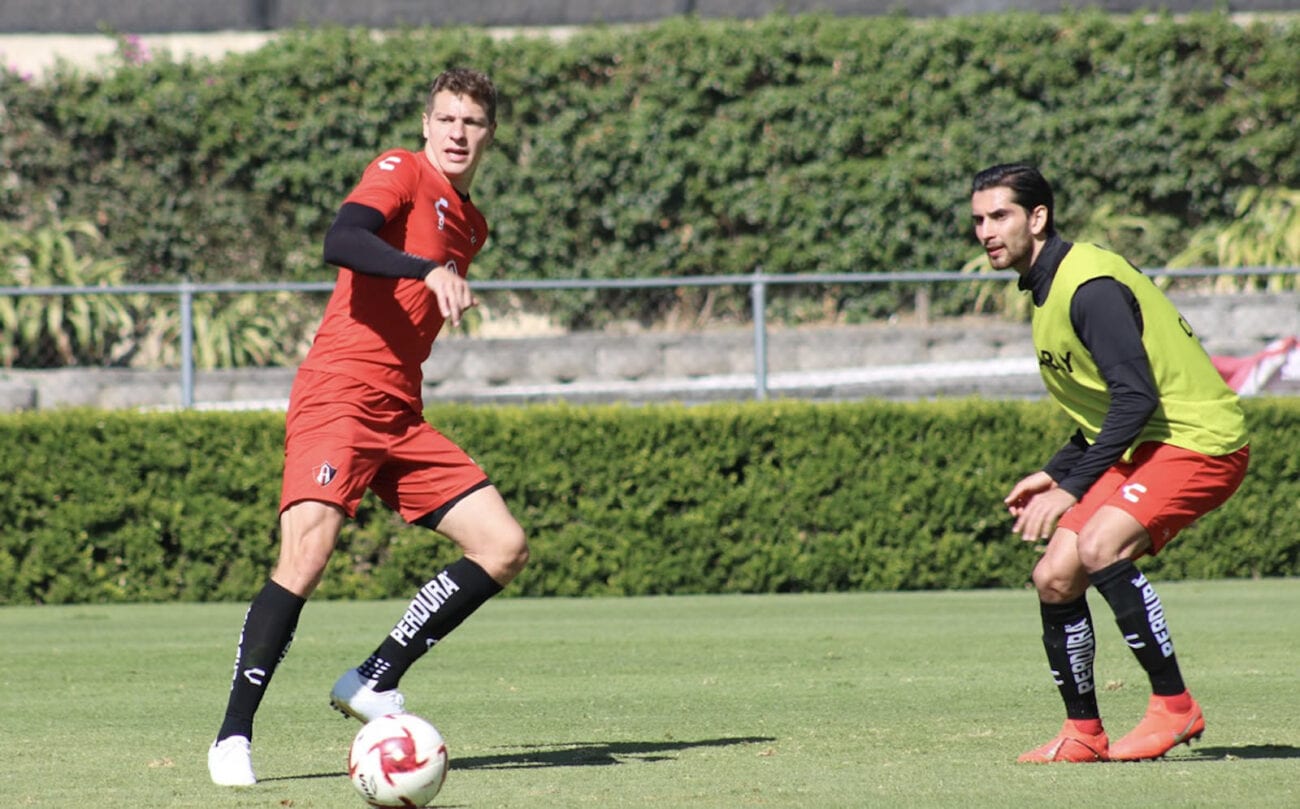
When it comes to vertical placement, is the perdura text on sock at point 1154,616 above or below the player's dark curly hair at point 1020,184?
below

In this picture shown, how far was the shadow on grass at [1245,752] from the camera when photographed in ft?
19.6

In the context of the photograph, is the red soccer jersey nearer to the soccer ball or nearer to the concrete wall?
the soccer ball

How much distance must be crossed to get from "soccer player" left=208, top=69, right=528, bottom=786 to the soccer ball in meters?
0.74

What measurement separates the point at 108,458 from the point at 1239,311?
9614 mm

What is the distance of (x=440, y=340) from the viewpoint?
15992mm

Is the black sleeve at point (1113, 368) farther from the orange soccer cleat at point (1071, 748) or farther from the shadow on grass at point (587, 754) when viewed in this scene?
the shadow on grass at point (587, 754)

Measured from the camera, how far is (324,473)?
5.90 m

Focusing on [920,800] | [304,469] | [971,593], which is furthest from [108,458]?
[920,800]

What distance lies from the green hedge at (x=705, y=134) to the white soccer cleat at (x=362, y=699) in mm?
13939

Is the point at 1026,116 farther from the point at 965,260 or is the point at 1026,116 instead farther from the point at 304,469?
the point at 304,469

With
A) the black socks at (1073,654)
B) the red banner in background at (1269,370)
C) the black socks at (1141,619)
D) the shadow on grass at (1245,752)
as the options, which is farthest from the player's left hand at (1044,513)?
the red banner in background at (1269,370)

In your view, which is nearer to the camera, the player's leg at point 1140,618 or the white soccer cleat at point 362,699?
the player's leg at point 1140,618

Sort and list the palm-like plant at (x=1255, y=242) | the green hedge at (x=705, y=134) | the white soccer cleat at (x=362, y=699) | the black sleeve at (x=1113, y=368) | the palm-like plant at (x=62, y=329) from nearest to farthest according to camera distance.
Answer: the black sleeve at (x=1113, y=368) < the white soccer cleat at (x=362, y=699) < the palm-like plant at (x=62, y=329) < the palm-like plant at (x=1255, y=242) < the green hedge at (x=705, y=134)

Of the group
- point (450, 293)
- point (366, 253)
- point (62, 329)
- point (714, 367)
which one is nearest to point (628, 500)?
point (714, 367)
